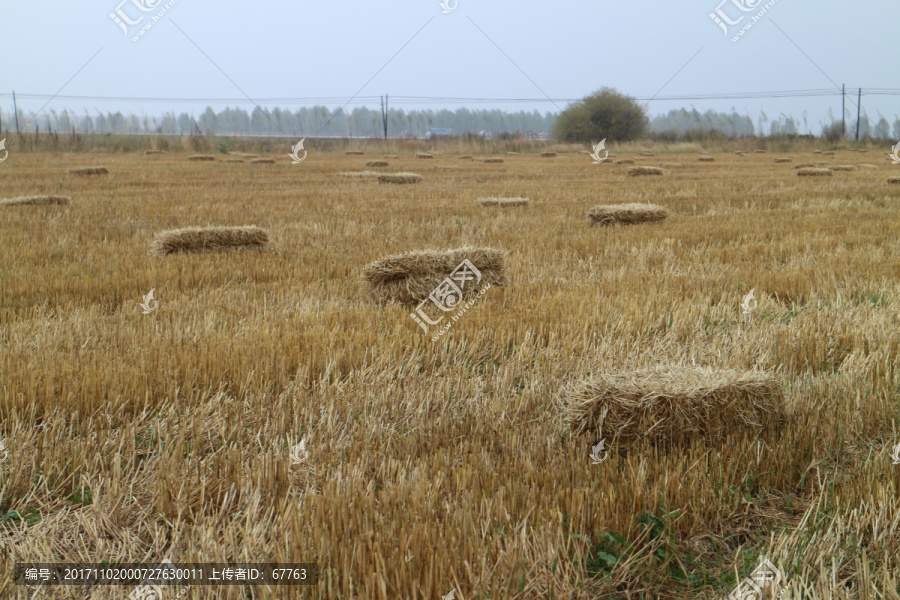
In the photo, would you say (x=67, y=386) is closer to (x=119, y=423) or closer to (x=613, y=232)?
(x=119, y=423)

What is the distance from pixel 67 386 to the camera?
3.59 m

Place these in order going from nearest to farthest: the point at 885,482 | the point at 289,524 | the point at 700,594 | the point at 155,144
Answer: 1. the point at 700,594
2. the point at 289,524
3. the point at 885,482
4. the point at 155,144

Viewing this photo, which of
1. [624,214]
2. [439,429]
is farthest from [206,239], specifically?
[624,214]

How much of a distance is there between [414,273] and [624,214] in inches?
211

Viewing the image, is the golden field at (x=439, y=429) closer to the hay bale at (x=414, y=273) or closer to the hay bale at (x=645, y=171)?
the hay bale at (x=414, y=273)

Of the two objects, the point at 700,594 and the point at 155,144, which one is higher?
the point at 155,144

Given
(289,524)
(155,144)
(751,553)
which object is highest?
(155,144)

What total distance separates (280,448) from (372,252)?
17.0ft

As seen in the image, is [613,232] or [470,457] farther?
[613,232]

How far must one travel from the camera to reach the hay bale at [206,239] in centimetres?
801

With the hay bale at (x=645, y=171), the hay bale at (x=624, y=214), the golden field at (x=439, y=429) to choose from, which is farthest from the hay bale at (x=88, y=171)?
the hay bale at (x=645, y=171)

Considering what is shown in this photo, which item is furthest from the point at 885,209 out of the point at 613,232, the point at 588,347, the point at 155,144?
the point at 155,144

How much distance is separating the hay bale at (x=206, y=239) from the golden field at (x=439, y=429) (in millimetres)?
413

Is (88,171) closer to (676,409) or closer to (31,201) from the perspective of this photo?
(31,201)
